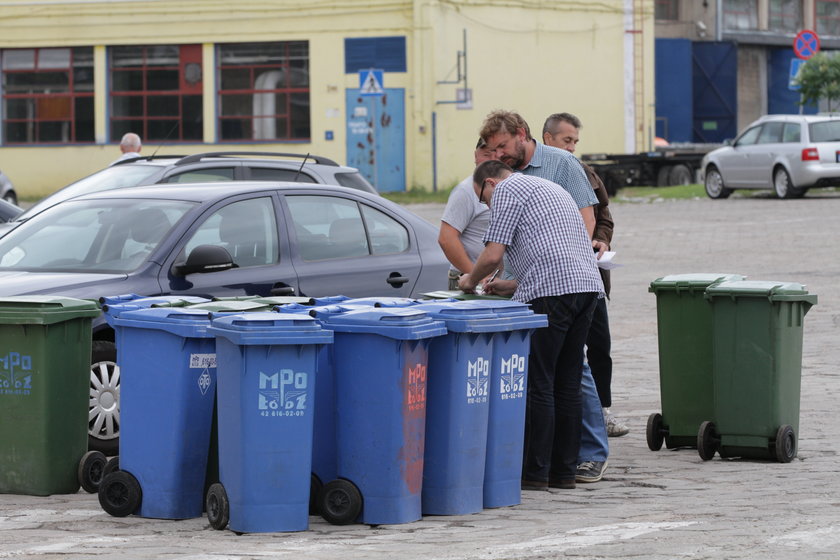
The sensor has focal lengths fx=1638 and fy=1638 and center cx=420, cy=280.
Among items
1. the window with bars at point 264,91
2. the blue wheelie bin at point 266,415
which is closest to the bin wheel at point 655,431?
the blue wheelie bin at point 266,415

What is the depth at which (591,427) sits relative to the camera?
27.3 ft

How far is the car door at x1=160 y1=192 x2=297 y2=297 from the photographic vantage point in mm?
9227

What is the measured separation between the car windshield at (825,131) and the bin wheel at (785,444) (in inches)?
902

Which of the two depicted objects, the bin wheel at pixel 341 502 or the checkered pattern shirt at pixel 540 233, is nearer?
the bin wheel at pixel 341 502

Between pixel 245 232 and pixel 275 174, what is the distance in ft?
16.1

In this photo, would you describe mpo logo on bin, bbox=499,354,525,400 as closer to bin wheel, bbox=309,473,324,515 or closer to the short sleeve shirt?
bin wheel, bbox=309,473,324,515

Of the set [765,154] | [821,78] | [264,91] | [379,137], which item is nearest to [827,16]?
[821,78]

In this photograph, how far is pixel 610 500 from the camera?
7.66 metres

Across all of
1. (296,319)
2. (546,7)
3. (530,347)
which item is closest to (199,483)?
(296,319)

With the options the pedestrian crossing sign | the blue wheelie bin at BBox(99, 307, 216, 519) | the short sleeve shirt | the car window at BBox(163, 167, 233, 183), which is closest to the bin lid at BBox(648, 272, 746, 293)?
the short sleeve shirt

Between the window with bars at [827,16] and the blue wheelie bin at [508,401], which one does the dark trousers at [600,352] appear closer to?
the blue wheelie bin at [508,401]

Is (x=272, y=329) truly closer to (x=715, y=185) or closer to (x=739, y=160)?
(x=739, y=160)

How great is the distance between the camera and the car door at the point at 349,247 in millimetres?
9781

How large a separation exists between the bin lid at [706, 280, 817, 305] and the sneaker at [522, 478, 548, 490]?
1444mm
